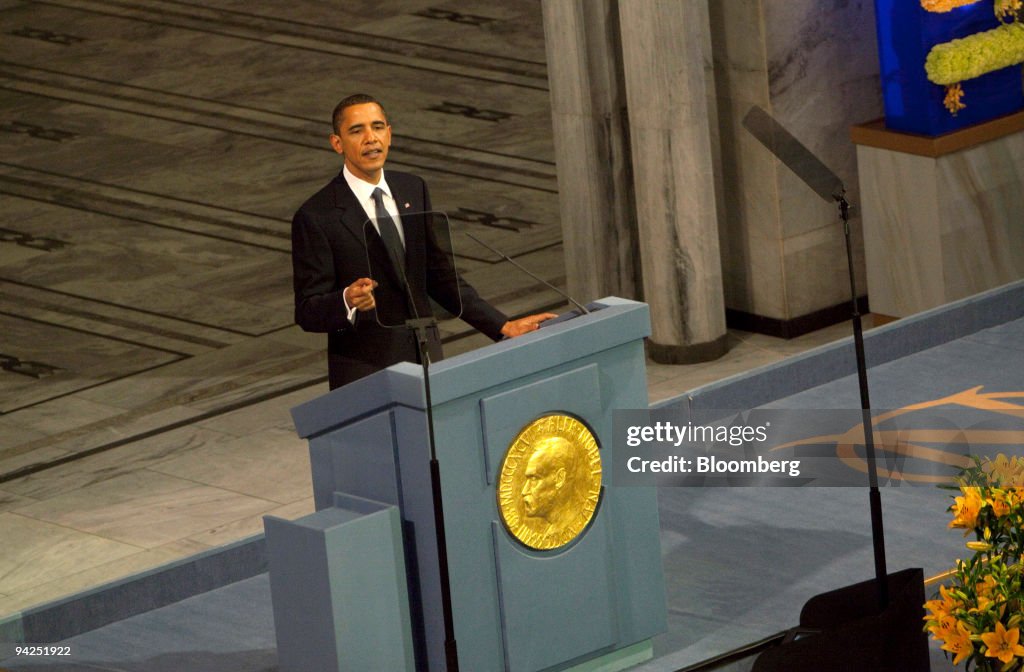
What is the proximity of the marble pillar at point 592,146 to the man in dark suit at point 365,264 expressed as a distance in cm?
328

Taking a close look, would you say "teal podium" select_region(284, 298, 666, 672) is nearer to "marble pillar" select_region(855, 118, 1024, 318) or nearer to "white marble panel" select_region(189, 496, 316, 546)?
"white marble panel" select_region(189, 496, 316, 546)

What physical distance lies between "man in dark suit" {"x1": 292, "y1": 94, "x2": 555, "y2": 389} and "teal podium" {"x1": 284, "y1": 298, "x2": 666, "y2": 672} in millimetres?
216

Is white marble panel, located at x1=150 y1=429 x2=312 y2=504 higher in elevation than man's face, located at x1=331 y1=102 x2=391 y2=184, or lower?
lower

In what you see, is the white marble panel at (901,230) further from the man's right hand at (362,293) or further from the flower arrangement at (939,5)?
the man's right hand at (362,293)

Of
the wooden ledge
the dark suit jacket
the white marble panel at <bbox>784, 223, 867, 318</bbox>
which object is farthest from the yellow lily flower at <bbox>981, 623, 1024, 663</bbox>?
the white marble panel at <bbox>784, 223, 867, 318</bbox>

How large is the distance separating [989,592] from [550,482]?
129 cm

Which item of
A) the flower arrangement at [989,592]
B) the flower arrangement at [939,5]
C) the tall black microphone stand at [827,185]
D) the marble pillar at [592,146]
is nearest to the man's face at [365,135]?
the tall black microphone stand at [827,185]

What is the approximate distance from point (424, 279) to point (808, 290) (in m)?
3.96

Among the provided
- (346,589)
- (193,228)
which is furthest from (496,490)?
(193,228)

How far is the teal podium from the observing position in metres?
4.95

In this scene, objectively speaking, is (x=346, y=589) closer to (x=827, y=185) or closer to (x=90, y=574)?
(x=827, y=185)

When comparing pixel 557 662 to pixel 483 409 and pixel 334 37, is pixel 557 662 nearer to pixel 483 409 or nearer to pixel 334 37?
pixel 483 409

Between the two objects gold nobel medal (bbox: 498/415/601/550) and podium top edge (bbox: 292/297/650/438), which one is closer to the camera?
podium top edge (bbox: 292/297/650/438)

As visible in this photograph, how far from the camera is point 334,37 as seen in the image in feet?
49.1
